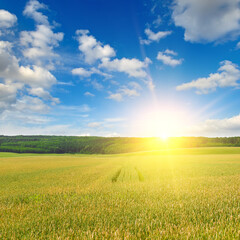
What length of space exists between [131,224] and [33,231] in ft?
9.08

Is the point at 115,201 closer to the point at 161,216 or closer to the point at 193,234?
the point at 161,216

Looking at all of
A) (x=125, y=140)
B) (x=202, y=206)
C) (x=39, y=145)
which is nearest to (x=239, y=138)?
(x=125, y=140)

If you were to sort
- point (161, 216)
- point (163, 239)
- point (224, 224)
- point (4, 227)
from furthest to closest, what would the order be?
point (161, 216) < point (4, 227) < point (224, 224) < point (163, 239)

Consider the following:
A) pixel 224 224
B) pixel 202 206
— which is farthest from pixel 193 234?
pixel 202 206

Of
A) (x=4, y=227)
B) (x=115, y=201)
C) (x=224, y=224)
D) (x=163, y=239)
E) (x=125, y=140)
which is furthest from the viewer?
(x=125, y=140)

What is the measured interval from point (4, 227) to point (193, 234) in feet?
17.5

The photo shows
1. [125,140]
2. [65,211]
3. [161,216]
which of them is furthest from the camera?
[125,140]

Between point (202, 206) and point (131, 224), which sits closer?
point (131, 224)

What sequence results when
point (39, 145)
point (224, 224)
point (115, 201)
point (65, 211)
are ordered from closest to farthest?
1. point (224, 224)
2. point (65, 211)
3. point (115, 201)
4. point (39, 145)

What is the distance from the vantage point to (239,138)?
124 meters

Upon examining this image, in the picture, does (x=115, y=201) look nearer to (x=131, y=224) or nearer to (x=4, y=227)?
(x=131, y=224)

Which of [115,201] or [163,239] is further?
[115,201]

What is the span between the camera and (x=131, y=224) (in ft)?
16.0

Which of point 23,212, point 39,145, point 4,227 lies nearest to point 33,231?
→ point 4,227
